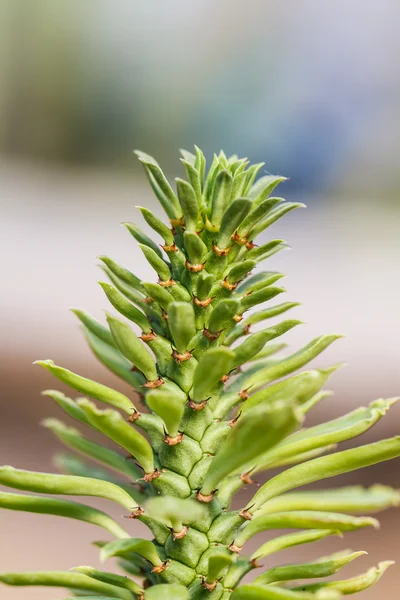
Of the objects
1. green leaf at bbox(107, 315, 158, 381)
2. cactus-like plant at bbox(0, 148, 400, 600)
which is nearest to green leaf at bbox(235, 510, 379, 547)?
cactus-like plant at bbox(0, 148, 400, 600)

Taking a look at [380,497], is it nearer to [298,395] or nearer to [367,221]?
[298,395]

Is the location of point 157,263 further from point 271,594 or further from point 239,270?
point 271,594

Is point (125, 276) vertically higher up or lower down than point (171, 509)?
higher up

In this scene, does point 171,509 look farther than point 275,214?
No

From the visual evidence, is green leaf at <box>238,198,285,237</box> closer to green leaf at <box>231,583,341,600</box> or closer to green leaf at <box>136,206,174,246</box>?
green leaf at <box>136,206,174,246</box>

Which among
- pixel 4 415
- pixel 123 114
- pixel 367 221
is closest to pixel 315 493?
pixel 4 415

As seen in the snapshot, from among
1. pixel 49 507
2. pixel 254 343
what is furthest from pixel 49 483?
pixel 254 343
